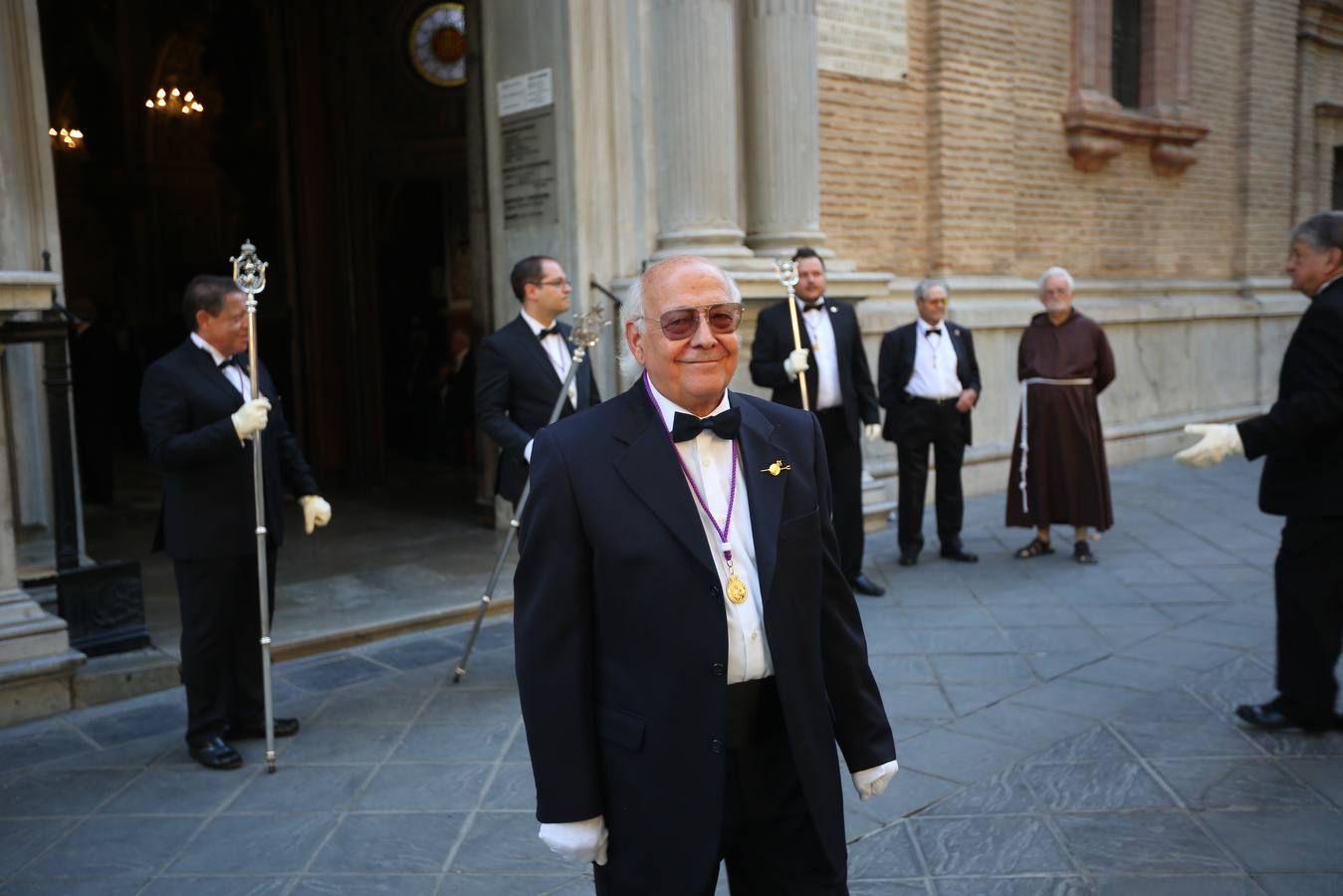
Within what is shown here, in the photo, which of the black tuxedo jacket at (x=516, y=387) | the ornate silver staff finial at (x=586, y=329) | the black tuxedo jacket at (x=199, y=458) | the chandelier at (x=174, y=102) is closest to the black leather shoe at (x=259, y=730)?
the black tuxedo jacket at (x=199, y=458)

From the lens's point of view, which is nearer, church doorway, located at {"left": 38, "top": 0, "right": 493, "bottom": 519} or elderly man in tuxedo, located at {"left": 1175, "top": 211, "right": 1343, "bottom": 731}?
elderly man in tuxedo, located at {"left": 1175, "top": 211, "right": 1343, "bottom": 731}

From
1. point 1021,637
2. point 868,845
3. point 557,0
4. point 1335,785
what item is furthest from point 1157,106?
point 868,845

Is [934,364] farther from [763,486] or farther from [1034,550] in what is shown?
[763,486]

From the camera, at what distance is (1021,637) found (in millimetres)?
6121

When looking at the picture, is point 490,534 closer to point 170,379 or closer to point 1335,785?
point 170,379

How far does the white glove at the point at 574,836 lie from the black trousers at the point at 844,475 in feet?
16.0

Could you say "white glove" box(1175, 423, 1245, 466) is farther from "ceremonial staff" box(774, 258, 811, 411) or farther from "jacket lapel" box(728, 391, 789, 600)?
"jacket lapel" box(728, 391, 789, 600)

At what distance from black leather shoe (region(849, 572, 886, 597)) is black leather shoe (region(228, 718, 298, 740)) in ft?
11.3

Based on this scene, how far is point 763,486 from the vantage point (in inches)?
91.4

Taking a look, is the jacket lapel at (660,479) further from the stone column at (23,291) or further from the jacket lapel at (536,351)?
the stone column at (23,291)

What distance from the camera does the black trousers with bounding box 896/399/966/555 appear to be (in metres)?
7.82

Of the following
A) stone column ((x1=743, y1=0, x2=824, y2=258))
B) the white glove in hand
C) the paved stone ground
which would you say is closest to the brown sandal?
the paved stone ground

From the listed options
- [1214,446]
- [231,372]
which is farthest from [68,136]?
[1214,446]

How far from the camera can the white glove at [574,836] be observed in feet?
Answer: 7.18
